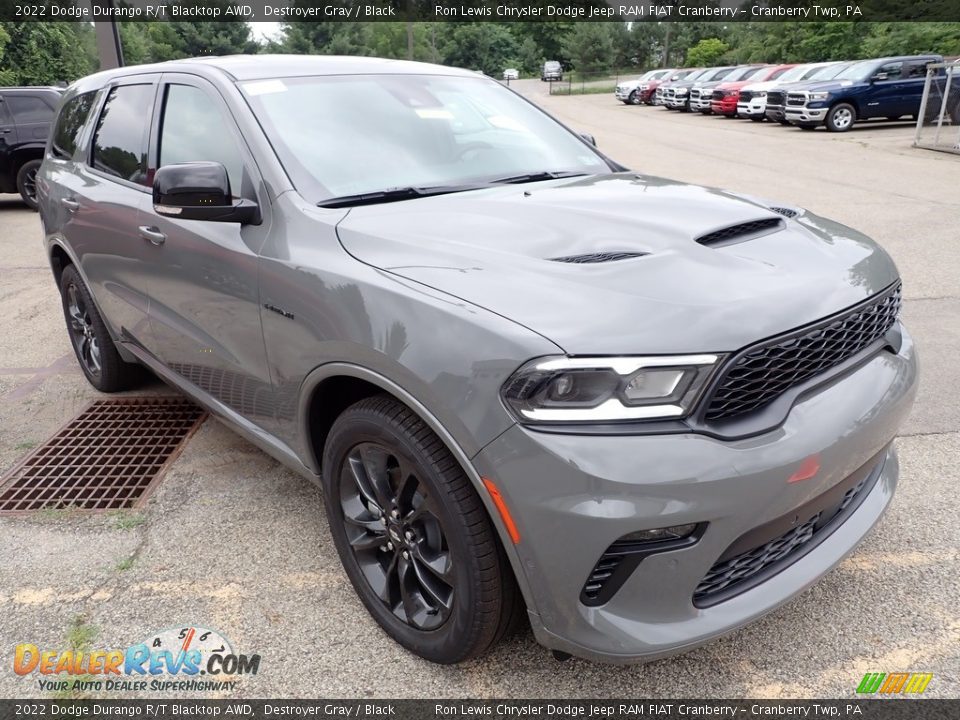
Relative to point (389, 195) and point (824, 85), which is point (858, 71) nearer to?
point (824, 85)

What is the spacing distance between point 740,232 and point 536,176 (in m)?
1.00

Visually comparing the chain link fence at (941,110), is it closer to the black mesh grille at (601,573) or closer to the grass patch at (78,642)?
the black mesh grille at (601,573)

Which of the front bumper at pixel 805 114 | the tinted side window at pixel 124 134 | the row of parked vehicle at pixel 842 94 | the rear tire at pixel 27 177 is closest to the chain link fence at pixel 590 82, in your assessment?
the row of parked vehicle at pixel 842 94

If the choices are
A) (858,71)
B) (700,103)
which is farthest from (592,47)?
(858,71)

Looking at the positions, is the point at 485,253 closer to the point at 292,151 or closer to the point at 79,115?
the point at 292,151

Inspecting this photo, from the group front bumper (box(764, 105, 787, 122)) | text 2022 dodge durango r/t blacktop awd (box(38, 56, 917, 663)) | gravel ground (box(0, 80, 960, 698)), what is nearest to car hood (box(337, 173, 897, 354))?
text 2022 dodge durango r/t blacktop awd (box(38, 56, 917, 663))

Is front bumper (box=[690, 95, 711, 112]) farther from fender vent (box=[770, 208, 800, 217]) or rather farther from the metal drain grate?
fender vent (box=[770, 208, 800, 217])

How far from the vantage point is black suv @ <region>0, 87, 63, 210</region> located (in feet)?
38.1

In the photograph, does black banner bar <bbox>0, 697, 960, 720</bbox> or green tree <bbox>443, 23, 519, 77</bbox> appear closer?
black banner bar <bbox>0, 697, 960, 720</bbox>

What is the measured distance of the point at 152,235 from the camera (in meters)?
3.22

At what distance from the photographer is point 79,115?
14.6ft

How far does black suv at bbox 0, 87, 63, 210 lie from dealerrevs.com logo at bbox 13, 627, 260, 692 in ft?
36.7

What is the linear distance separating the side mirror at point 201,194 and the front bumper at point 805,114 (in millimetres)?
20783

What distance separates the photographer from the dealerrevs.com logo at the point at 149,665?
2.36m
